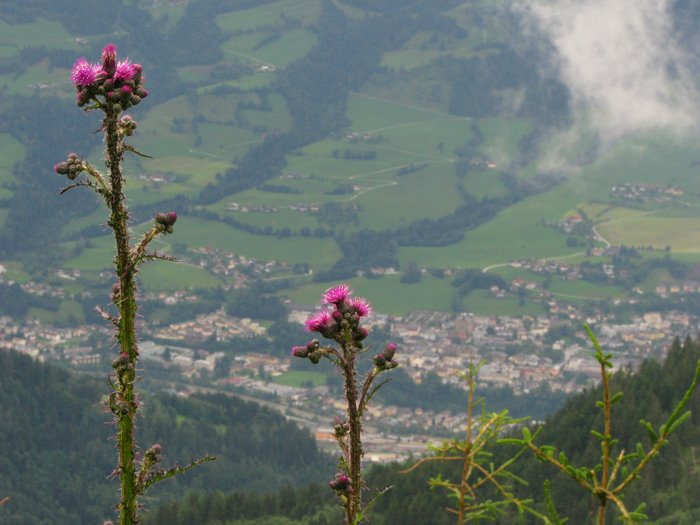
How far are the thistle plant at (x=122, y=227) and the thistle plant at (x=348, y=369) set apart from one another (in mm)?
918

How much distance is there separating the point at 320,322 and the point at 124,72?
5.61ft

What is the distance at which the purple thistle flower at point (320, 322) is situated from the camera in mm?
6618

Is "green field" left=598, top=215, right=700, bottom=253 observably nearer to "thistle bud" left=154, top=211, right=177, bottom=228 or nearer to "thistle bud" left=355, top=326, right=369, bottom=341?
"thistle bud" left=154, top=211, right=177, bottom=228

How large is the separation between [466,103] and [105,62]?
17758 centimetres

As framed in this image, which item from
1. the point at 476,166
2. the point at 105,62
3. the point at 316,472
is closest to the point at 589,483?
the point at 105,62

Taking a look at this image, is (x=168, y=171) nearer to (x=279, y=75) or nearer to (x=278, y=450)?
(x=279, y=75)

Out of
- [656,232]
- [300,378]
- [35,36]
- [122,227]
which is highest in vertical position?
[35,36]

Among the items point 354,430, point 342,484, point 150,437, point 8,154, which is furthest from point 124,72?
point 8,154

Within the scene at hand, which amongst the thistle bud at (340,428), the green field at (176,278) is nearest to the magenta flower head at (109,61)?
the thistle bud at (340,428)

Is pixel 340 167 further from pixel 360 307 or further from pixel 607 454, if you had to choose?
pixel 607 454

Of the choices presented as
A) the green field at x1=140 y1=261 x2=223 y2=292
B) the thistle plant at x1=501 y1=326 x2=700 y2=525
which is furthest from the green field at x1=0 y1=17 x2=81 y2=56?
the thistle plant at x1=501 y1=326 x2=700 y2=525

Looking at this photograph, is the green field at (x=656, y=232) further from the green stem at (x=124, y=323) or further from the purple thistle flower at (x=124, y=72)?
the purple thistle flower at (x=124, y=72)

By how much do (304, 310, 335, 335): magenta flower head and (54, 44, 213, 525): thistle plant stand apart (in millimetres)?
895

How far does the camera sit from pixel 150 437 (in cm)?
8481
